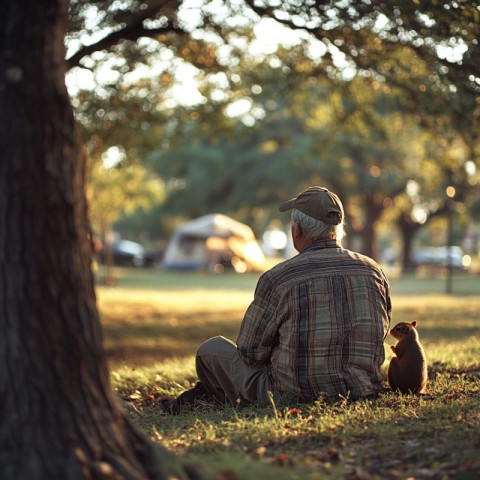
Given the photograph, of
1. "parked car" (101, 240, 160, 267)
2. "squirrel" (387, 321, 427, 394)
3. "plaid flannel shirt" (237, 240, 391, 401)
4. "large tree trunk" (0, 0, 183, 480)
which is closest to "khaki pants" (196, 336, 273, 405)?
"plaid flannel shirt" (237, 240, 391, 401)

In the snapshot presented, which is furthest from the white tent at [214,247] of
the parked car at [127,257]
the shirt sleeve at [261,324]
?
the shirt sleeve at [261,324]

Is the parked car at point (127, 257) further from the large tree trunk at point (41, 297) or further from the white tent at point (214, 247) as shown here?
the large tree trunk at point (41, 297)

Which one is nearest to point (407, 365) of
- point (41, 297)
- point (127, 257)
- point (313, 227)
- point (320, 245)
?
point (320, 245)

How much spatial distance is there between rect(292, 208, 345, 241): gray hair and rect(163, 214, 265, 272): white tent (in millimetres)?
35357

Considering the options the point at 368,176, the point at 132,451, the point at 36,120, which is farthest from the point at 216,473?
the point at 368,176

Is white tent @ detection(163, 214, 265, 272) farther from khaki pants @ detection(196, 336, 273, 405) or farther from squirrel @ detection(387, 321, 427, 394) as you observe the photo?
squirrel @ detection(387, 321, 427, 394)

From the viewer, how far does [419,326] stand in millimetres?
13930

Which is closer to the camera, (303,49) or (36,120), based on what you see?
(36,120)

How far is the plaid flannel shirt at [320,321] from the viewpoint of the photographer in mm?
4926

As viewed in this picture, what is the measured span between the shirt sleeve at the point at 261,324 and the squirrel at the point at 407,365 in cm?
85

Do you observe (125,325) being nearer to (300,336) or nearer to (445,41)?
(445,41)

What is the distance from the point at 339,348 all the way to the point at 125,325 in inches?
427

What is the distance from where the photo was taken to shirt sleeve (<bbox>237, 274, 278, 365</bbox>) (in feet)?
16.3

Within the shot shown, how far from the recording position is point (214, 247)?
4094 centimetres
